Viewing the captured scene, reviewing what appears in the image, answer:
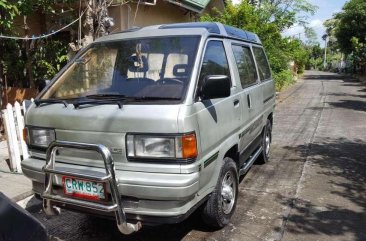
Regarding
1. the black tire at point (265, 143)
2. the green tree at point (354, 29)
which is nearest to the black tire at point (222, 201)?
the black tire at point (265, 143)

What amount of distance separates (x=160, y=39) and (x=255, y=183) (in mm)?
2774

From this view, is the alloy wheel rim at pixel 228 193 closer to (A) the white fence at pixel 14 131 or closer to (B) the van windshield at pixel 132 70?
(B) the van windshield at pixel 132 70

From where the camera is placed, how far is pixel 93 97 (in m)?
3.56

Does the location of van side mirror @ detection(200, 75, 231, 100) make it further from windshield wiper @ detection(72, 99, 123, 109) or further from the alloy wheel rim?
the alloy wheel rim

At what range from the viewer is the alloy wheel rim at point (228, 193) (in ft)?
13.1

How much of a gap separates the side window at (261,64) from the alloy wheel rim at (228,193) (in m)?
2.22

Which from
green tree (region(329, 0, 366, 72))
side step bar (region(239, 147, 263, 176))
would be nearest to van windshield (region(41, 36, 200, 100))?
side step bar (region(239, 147, 263, 176))

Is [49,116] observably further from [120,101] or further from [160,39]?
[160,39]

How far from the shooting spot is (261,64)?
6168 millimetres

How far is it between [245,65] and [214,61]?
1232mm

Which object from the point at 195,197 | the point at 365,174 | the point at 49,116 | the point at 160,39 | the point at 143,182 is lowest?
the point at 365,174

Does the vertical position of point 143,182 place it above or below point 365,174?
above

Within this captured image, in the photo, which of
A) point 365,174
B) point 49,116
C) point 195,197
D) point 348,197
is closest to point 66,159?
point 49,116

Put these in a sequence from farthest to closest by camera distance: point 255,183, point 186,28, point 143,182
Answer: point 255,183
point 186,28
point 143,182
